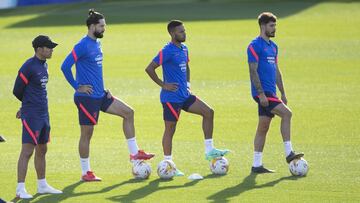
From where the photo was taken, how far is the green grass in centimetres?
1473

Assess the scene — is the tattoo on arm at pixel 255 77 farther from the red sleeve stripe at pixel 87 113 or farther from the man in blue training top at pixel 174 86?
the red sleeve stripe at pixel 87 113

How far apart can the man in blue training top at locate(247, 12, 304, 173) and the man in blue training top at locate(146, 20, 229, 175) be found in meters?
0.81

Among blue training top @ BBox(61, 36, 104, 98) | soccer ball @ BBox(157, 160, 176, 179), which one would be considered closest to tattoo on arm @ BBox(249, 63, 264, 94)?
soccer ball @ BBox(157, 160, 176, 179)

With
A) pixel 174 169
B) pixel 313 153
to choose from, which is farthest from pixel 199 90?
pixel 174 169

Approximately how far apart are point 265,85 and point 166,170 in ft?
7.01

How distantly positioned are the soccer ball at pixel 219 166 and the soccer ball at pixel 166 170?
67cm

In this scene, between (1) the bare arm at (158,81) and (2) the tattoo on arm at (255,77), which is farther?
(1) the bare arm at (158,81)

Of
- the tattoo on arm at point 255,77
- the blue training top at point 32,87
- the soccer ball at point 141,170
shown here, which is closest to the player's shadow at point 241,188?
the tattoo on arm at point 255,77

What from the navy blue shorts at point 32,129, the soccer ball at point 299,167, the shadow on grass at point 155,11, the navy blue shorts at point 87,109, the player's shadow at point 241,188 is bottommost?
the player's shadow at point 241,188

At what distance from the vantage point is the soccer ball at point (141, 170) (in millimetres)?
15297

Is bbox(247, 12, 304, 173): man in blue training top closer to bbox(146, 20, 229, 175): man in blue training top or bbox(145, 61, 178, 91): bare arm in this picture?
bbox(146, 20, 229, 175): man in blue training top

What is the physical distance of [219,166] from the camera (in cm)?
1553

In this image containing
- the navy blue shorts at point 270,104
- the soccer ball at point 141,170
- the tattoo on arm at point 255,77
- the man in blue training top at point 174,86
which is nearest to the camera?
the soccer ball at point 141,170

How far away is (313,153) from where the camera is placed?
17203 millimetres
